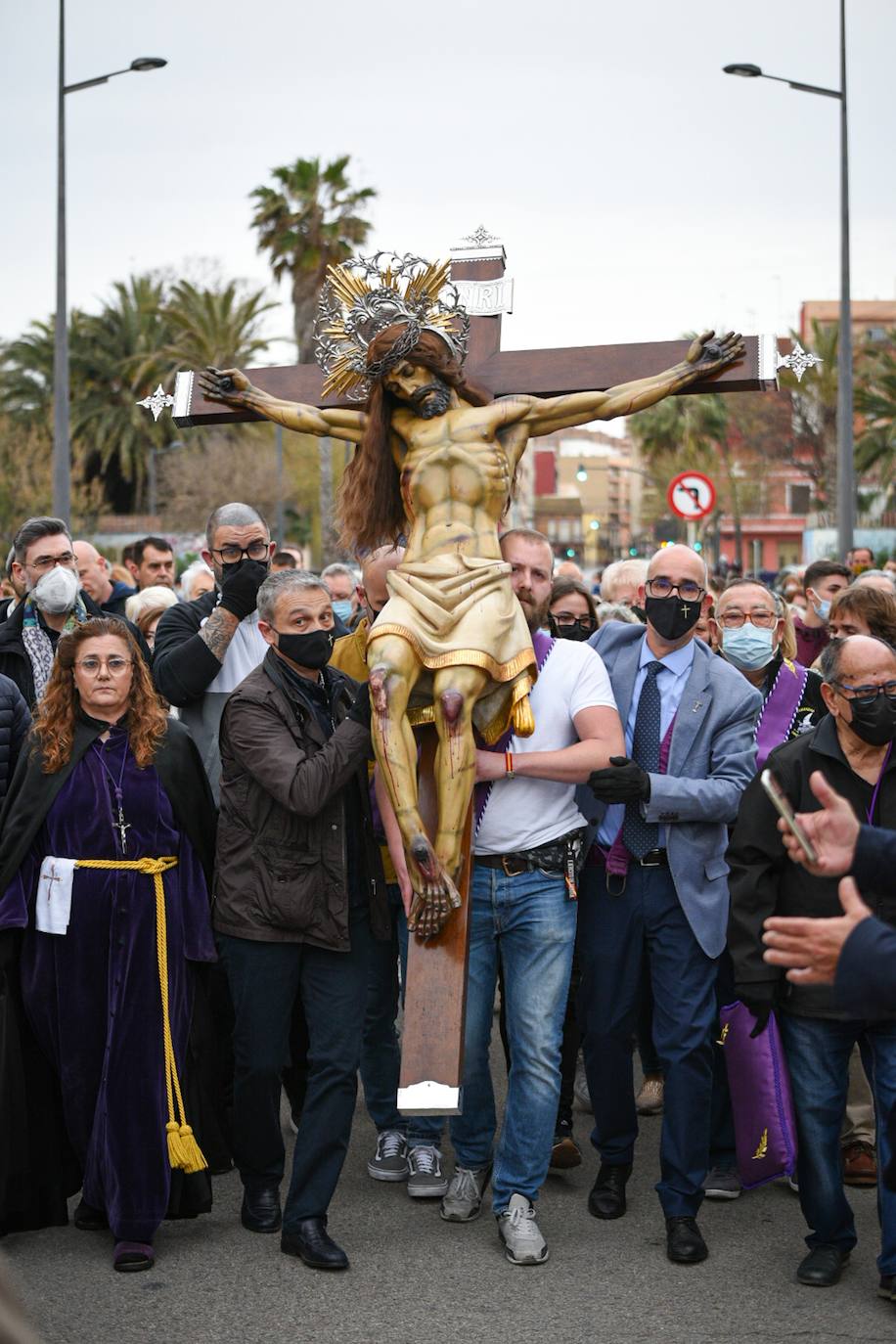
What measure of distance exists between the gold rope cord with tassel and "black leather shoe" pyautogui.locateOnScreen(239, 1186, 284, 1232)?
23 cm

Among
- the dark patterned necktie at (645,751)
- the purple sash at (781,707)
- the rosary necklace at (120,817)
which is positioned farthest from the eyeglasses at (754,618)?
the rosary necklace at (120,817)

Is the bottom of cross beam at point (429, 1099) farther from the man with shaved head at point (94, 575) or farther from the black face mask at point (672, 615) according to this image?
the man with shaved head at point (94, 575)

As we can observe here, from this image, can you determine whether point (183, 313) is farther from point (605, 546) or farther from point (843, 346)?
point (605, 546)

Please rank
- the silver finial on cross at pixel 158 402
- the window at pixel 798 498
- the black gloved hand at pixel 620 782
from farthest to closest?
1. the window at pixel 798 498
2. the silver finial on cross at pixel 158 402
3. the black gloved hand at pixel 620 782

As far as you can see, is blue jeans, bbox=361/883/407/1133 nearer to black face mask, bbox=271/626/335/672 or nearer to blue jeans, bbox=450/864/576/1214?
blue jeans, bbox=450/864/576/1214

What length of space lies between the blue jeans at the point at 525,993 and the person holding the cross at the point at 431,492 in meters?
0.29

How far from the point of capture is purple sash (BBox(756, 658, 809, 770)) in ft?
20.0

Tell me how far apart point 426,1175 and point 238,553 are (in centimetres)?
246

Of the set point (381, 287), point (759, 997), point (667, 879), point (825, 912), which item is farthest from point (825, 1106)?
point (381, 287)

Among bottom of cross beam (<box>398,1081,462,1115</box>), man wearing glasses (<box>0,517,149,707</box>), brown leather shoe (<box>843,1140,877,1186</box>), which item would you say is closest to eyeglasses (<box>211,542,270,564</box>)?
man wearing glasses (<box>0,517,149,707</box>)

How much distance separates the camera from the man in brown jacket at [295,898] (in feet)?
16.5

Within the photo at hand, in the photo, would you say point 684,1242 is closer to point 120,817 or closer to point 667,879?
point 667,879

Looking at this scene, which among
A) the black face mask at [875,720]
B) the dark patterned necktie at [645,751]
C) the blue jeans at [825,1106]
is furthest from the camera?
the dark patterned necktie at [645,751]

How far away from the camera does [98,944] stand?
205 inches
